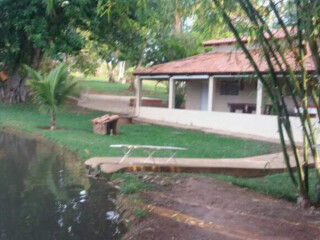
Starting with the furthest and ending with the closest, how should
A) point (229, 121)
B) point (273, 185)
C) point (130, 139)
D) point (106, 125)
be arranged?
point (229, 121)
point (106, 125)
point (130, 139)
point (273, 185)

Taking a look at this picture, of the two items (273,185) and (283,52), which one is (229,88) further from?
(283,52)

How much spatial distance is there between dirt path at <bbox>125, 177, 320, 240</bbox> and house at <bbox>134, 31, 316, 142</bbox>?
31.0 ft

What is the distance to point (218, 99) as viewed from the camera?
22.3 m

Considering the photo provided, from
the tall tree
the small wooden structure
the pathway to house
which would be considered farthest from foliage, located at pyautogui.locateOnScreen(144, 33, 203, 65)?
the pathway to house

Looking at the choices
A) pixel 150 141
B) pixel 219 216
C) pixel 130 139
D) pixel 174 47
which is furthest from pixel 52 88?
pixel 174 47

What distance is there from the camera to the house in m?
17.8

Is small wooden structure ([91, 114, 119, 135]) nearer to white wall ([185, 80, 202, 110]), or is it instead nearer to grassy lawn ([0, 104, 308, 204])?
grassy lawn ([0, 104, 308, 204])

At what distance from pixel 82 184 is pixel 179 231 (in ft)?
11.7

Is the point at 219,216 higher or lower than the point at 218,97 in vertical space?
lower

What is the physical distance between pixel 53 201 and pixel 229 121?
12.2 metres

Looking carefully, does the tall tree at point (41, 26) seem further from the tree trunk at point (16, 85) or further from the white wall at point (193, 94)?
the white wall at point (193, 94)

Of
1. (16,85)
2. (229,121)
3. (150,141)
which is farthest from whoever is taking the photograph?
(16,85)

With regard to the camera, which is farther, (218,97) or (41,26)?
(218,97)

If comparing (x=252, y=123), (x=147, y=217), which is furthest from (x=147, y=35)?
(x=147, y=217)
